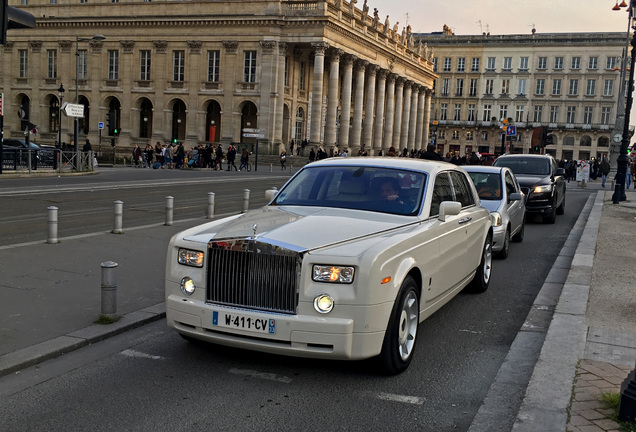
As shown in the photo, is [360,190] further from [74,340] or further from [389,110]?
[389,110]

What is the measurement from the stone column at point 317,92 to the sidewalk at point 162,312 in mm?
50981

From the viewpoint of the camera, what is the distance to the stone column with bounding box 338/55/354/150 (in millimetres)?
67688

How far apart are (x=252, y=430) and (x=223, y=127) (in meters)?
60.1

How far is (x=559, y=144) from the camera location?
9769cm

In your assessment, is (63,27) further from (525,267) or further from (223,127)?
(525,267)

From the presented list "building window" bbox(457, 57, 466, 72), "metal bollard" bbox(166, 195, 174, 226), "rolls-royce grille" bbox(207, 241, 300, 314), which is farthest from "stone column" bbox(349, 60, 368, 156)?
"rolls-royce grille" bbox(207, 241, 300, 314)

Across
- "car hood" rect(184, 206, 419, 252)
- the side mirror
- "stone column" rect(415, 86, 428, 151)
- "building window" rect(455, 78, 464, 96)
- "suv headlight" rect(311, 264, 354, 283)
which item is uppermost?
"building window" rect(455, 78, 464, 96)

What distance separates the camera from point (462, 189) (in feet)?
26.6

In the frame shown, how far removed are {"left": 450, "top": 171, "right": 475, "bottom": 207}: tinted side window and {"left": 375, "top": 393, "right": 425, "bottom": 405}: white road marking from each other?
10.7 ft

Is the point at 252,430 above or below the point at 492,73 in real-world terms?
below

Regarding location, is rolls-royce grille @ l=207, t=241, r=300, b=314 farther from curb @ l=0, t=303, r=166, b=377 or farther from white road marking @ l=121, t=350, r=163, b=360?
curb @ l=0, t=303, r=166, b=377

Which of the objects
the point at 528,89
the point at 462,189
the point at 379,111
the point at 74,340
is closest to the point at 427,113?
the point at 528,89

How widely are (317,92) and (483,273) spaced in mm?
54686

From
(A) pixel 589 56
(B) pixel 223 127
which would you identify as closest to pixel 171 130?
(B) pixel 223 127
